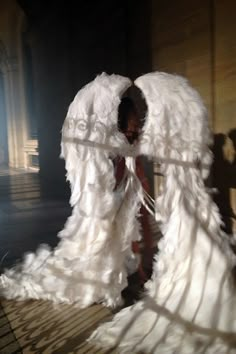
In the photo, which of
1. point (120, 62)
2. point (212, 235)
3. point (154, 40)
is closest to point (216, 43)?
point (154, 40)

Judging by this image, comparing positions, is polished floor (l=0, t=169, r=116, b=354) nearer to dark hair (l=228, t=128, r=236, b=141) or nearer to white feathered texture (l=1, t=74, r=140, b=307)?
white feathered texture (l=1, t=74, r=140, b=307)

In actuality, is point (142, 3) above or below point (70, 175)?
above

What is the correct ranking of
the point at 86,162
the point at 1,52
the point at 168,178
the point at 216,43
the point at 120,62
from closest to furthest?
the point at 168,178 → the point at 86,162 → the point at 216,43 → the point at 120,62 → the point at 1,52

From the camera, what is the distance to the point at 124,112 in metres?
2.27

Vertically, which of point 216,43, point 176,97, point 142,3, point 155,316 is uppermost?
point 142,3

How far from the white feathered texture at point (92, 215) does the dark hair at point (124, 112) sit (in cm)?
16

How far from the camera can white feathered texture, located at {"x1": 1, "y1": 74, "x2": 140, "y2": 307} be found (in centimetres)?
210


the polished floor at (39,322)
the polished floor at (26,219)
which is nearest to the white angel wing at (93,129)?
the polished floor at (39,322)

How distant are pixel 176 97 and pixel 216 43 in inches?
56.2

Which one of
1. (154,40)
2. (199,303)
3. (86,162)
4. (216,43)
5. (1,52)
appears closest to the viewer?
(199,303)

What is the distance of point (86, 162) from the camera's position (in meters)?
2.15

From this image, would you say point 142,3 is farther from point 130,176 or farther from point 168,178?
point 168,178

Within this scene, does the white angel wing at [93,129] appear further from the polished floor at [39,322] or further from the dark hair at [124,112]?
the polished floor at [39,322]

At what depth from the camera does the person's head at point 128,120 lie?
2254 mm
